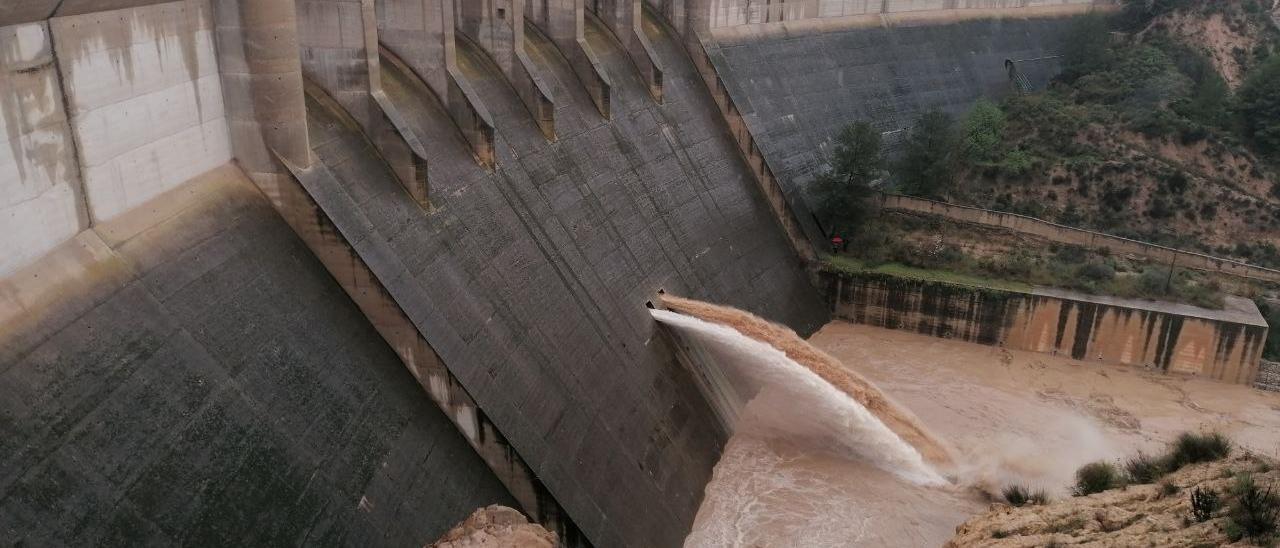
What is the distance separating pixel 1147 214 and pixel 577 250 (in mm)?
19651

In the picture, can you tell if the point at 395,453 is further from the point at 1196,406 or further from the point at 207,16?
the point at 1196,406

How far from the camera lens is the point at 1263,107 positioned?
105 feet

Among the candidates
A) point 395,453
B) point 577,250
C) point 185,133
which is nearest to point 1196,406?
point 577,250

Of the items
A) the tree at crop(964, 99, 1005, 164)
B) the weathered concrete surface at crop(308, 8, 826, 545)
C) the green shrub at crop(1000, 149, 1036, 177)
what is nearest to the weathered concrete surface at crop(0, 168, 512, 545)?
the weathered concrete surface at crop(308, 8, 826, 545)

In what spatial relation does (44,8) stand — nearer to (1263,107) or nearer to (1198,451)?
(1198,451)

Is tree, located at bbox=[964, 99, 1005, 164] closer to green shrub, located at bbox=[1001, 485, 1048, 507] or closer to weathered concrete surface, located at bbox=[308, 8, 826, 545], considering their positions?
weathered concrete surface, located at bbox=[308, 8, 826, 545]

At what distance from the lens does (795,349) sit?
792 inches

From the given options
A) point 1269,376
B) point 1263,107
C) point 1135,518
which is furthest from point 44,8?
point 1263,107

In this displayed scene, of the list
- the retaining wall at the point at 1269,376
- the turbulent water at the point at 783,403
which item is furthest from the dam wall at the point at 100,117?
the retaining wall at the point at 1269,376

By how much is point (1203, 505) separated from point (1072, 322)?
48.4 ft

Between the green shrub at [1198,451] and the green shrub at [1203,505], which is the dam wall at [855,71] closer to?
the green shrub at [1198,451]

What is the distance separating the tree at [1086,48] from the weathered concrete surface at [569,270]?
826 inches

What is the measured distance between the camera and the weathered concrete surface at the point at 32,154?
9.55 m

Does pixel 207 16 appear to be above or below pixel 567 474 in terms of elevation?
above
